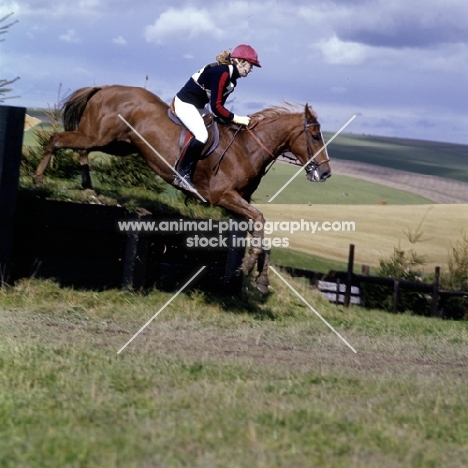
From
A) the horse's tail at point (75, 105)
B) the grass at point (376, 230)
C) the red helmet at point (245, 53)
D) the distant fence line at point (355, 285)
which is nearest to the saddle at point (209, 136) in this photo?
the red helmet at point (245, 53)

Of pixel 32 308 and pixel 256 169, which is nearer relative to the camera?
pixel 32 308

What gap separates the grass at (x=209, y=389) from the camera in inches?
194

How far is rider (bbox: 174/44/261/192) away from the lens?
34.0ft

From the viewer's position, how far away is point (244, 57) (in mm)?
10297

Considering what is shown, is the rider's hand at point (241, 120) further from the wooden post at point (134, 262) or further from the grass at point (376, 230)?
the grass at point (376, 230)

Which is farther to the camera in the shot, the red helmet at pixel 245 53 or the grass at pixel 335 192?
the grass at pixel 335 192

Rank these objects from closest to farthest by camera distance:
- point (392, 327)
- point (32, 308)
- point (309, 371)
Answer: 1. point (309, 371)
2. point (32, 308)
3. point (392, 327)

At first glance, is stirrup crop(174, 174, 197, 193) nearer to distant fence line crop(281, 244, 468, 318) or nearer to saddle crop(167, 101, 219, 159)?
saddle crop(167, 101, 219, 159)

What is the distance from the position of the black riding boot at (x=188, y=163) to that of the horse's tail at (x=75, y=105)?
171 cm

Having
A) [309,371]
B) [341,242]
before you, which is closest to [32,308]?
[309,371]

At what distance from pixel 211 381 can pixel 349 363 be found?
209 cm

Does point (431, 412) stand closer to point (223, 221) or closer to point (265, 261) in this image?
point (265, 261)

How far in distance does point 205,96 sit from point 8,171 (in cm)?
235

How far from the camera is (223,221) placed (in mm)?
12383
